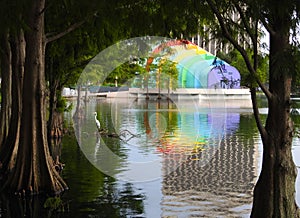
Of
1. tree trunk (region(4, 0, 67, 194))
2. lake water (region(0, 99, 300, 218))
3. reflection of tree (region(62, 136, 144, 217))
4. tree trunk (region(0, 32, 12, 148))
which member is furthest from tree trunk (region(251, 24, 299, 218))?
tree trunk (region(0, 32, 12, 148))

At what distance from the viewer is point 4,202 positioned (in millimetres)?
13359

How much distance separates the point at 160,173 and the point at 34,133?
4771 millimetres

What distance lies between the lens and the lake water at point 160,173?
Answer: 42.0 feet

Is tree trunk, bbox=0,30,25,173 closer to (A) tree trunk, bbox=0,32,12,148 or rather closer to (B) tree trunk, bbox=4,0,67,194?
(A) tree trunk, bbox=0,32,12,148

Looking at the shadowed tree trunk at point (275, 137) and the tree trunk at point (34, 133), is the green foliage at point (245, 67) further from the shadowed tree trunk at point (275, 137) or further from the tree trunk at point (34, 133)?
Answer: the tree trunk at point (34, 133)

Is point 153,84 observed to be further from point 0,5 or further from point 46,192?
point 0,5

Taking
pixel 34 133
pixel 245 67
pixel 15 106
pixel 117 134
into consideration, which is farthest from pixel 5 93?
pixel 245 67

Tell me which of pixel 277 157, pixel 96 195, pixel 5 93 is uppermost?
pixel 5 93

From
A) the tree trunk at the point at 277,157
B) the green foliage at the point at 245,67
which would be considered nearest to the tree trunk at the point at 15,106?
the green foliage at the point at 245,67

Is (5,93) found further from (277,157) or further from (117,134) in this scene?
(277,157)

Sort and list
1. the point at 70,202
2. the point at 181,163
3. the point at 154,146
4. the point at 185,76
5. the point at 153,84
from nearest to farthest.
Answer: the point at 70,202 < the point at 181,163 < the point at 154,146 < the point at 153,84 < the point at 185,76

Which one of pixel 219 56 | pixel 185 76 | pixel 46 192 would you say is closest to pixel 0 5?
pixel 219 56

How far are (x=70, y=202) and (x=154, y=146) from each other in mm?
12280

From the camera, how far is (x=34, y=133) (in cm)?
1480
